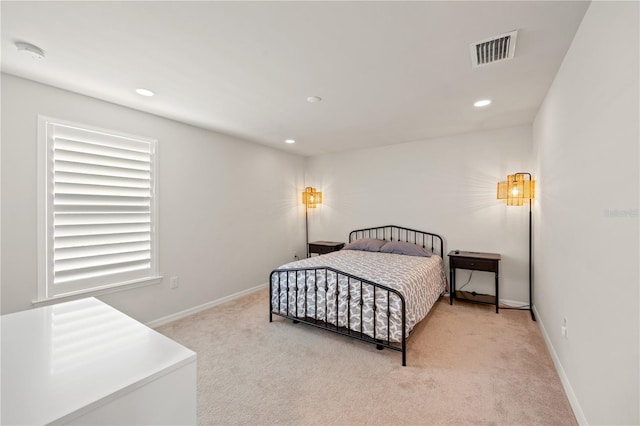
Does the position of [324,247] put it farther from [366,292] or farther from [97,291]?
[97,291]

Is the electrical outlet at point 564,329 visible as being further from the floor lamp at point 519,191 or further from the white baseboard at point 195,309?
the white baseboard at point 195,309

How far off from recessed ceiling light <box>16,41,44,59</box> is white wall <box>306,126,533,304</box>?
4078 millimetres

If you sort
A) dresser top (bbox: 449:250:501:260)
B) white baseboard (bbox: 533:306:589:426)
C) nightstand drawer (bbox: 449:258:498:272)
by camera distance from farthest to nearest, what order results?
dresser top (bbox: 449:250:501:260) → nightstand drawer (bbox: 449:258:498:272) → white baseboard (bbox: 533:306:589:426)

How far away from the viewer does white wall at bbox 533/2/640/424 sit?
1.18 m

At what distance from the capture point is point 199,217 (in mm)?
3703

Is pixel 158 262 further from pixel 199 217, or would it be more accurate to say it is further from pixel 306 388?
pixel 306 388

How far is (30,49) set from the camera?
1906 millimetres

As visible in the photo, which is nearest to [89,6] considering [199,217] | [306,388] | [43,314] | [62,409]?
[43,314]

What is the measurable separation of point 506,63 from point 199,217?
3634 mm

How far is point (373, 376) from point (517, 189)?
9.46 feet

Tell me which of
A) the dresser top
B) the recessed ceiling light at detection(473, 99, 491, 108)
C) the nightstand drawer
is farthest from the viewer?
the dresser top

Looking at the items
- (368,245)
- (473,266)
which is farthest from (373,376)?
(368,245)

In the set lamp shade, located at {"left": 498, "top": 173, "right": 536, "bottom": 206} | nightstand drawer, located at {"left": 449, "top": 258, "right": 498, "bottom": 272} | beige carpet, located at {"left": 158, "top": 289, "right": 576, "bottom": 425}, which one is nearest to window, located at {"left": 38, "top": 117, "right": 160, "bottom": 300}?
beige carpet, located at {"left": 158, "top": 289, "right": 576, "bottom": 425}

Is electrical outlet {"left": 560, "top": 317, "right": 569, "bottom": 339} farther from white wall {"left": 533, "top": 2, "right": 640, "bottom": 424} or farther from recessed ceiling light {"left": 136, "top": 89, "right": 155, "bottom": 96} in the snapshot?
recessed ceiling light {"left": 136, "top": 89, "right": 155, "bottom": 96}
